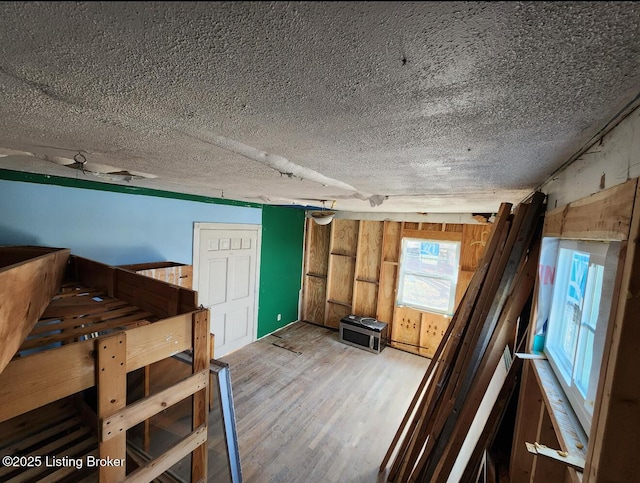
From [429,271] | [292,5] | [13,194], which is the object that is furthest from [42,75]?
[429,271]

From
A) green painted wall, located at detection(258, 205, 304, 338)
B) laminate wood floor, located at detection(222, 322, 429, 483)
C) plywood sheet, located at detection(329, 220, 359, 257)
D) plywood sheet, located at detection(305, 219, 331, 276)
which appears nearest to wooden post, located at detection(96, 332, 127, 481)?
laminate wood floor, located at detection(222, 322, 429, 483)

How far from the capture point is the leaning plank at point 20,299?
0.80 m

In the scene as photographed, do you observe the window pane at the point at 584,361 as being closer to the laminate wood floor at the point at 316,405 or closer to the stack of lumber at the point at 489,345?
the stack of lumber at the point at 489,345

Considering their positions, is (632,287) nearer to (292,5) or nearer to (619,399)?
(619,399)

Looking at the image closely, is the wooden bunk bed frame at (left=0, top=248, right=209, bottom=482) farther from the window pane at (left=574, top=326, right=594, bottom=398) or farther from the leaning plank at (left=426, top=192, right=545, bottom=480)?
the window pane at (left=574, top=326, right=594, bottom=398)

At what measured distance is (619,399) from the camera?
1.95ft

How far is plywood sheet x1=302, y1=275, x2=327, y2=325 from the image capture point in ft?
19.1

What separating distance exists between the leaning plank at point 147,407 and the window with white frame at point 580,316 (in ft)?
4.95

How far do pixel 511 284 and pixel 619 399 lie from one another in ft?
3.63

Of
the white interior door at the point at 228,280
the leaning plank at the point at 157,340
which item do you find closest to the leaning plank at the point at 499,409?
the leaning plank at the point at 157,340

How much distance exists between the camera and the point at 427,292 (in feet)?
15.4

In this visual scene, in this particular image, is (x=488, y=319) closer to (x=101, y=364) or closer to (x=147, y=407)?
(x=147, y=407)

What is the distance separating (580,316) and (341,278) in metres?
4.57

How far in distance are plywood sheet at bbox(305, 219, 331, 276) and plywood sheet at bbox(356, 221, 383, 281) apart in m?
0.75
